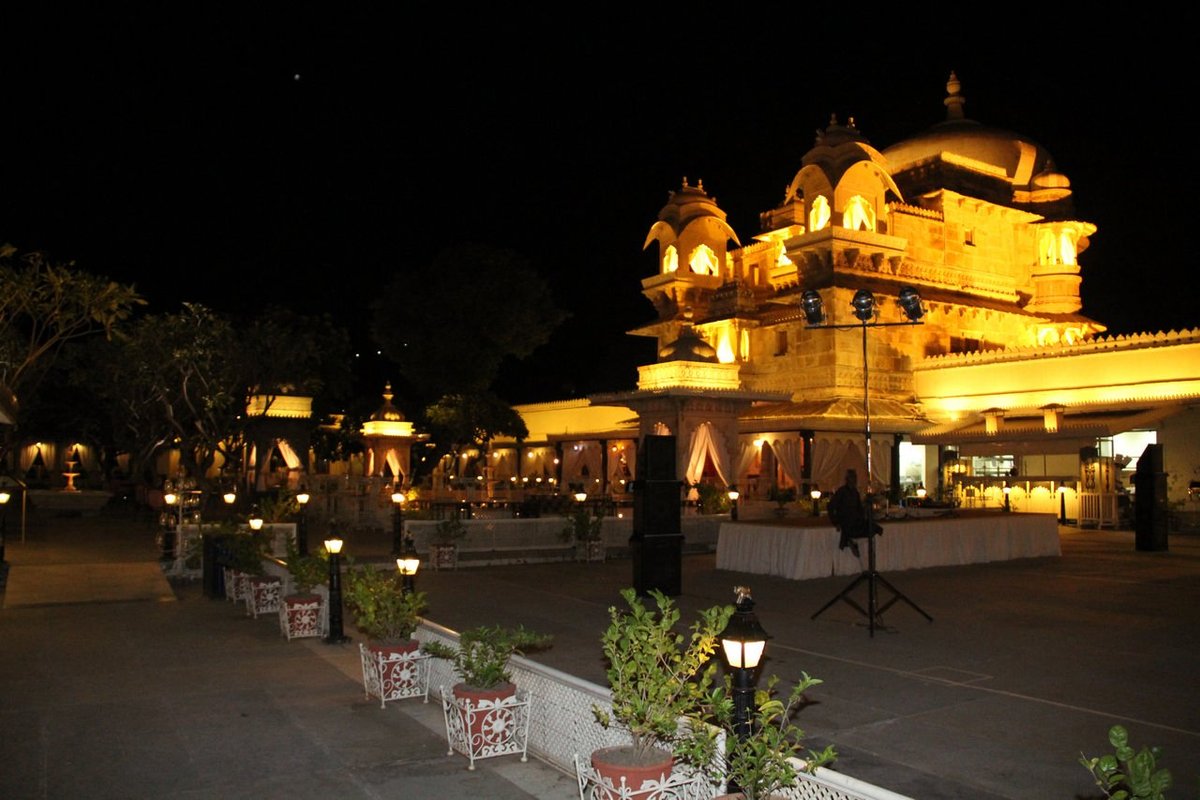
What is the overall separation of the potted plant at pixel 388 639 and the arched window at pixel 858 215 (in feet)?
84.9

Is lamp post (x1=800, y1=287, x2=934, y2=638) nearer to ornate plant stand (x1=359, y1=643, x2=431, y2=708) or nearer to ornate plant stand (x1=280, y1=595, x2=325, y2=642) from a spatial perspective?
ornate plant stand (x1=359, y1=643, x2=431, y2=708)

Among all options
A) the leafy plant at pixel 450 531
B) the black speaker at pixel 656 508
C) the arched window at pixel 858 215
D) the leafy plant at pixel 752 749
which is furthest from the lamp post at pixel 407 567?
the arched window at pixel 858 215

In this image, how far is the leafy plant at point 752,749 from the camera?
3.91 metres

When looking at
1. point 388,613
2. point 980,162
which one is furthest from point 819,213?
point 388,613

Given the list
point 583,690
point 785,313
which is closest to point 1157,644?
point 583,690

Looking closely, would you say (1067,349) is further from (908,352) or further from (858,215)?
(858,215)

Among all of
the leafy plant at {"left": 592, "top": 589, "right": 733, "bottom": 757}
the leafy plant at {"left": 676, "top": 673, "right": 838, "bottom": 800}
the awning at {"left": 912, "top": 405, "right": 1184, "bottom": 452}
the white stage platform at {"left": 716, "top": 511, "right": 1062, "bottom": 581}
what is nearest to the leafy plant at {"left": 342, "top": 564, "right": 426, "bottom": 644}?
the leafy plant at {"left": 592, "top": 589, "right": 733, "bottom": 757}

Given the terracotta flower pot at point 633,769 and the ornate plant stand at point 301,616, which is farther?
the ornate plant stand at point 301,616

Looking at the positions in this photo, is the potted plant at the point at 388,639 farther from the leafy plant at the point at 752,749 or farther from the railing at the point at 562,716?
the leafy plant at the point at 752,749

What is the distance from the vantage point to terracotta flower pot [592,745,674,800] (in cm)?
453

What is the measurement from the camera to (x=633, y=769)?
4.54 metres

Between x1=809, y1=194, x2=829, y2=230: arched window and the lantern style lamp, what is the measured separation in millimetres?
28256

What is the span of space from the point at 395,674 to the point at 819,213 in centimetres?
2703

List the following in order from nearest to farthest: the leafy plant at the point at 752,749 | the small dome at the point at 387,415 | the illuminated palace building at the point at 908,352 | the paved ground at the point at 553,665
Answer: the leafy plant at the point at 752,749, the paved ground at the point at 553,665, the illuminated palace building at the point at 908,352, the small dome at the point at 387,415
